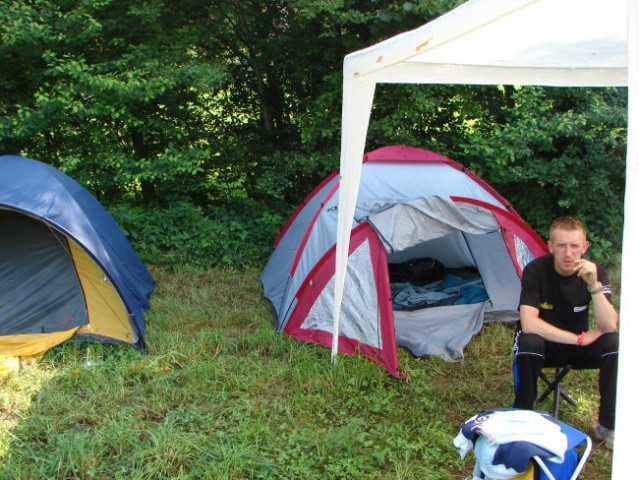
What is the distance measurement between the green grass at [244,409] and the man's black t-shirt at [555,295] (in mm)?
601

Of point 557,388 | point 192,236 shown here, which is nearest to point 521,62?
point 557,388

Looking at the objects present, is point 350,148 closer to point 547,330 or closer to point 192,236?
point 547,330

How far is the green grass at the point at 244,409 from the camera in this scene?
283 cm

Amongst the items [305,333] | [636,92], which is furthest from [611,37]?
[305,333]

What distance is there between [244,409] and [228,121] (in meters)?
4.23

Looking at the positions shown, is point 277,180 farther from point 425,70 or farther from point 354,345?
point 425,70

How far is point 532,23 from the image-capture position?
2547mm

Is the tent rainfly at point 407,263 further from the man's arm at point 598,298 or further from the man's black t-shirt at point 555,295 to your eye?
the man's arm at point 598,298

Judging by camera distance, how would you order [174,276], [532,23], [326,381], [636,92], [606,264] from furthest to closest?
[606,264]
[174,276]
[326,381]
[532,23]
[636,92]

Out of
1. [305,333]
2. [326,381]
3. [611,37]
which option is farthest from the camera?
[305,333]

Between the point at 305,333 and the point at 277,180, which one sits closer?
the point at 305,333

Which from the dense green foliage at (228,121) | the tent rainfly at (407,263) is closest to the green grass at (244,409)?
the tent rainfly at (407,263)

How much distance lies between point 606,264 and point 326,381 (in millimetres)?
3901

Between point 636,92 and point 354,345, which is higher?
point 636,92
